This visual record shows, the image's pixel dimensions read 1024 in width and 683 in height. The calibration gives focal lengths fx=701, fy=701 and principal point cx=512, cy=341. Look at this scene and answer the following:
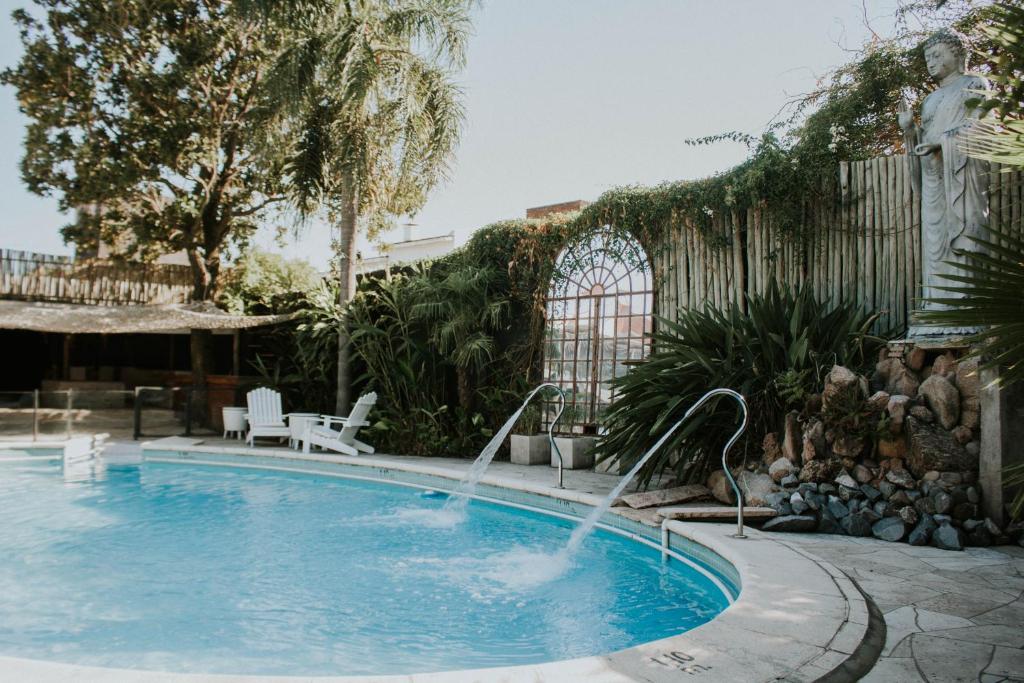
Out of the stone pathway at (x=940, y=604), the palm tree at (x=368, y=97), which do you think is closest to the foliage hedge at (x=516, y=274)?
the palm tree at (x=368, y=97)

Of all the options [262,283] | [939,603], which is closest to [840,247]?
[939,603]

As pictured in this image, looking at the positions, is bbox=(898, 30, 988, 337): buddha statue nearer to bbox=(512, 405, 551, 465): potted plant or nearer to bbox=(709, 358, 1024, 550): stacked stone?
bbox=(709, 358, 1024, 550): stacked stone

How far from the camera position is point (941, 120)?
5.35 m

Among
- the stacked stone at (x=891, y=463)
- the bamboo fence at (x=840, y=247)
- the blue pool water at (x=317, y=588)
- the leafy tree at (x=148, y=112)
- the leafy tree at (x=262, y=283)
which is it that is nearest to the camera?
the blue pool water at (x=317, y=588)

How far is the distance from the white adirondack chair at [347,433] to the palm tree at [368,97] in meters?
0.97

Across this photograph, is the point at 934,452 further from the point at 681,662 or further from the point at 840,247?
the point at 681,662

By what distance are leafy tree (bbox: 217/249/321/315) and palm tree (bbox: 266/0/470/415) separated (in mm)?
1995

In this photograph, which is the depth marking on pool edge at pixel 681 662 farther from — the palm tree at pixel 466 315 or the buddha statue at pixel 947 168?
the palm tree at pixel 466 315

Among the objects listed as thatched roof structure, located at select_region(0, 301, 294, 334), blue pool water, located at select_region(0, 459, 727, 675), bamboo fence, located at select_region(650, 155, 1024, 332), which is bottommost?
blue pool water, located at select_region(0, 459, 727, 675)

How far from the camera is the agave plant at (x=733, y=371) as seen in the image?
5.96 meters

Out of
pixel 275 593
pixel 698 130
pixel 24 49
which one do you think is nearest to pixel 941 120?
pixel 698 130

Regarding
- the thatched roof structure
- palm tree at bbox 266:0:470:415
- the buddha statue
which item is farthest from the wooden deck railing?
the buddha statue

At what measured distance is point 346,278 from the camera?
1097cm

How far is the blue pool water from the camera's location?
3561mm
